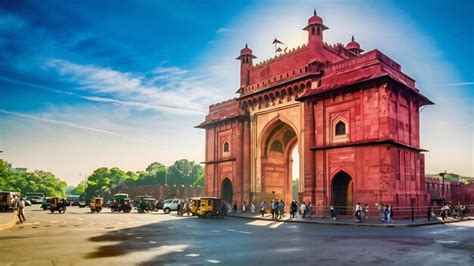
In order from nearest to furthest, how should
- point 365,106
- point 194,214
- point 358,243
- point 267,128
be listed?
point 358,243, point 365,106, point 194,214, point 267,128

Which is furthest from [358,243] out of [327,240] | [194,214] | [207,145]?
[207,145]

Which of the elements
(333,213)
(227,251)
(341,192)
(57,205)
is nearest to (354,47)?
(341,192)

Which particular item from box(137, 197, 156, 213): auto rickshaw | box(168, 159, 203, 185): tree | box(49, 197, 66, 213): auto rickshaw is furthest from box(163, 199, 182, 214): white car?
box(168, 159, 203, 185): tree

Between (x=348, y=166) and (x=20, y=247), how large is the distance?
73.0ft

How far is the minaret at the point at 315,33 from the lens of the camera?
33.9 m

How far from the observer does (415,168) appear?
3062 cm

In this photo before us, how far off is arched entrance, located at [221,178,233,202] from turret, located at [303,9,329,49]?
17001 mm

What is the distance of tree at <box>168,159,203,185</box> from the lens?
116750mm

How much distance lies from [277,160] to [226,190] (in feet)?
23.0

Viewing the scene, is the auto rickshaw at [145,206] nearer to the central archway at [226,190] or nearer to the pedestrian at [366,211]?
the central archway at [226,190]

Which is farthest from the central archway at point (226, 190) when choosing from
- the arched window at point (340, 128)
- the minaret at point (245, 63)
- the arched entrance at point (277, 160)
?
the arched window at point (340, 128)

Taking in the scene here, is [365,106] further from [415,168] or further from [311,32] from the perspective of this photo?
[311,32]

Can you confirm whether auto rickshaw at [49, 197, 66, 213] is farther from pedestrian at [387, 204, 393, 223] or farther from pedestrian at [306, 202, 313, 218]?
pedestrian at [387, 204, 393, 223]

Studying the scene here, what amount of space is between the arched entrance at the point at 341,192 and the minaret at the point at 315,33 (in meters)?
10.5
